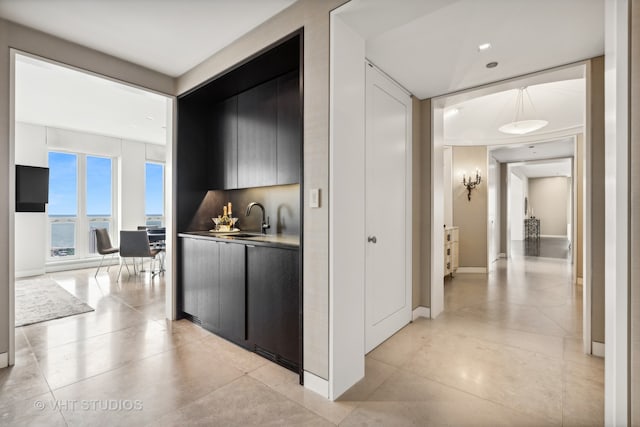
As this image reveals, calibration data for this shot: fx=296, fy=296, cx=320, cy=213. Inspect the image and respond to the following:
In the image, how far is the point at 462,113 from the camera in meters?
4.73

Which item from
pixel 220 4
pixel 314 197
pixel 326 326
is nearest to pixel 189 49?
pixel 220 4

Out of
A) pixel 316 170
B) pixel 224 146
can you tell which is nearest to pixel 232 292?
pixel 316 170

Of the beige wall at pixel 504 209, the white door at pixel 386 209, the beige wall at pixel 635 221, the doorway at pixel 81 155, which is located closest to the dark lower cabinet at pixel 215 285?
the doorway at pixel 81 155

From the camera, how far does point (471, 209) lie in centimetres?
616

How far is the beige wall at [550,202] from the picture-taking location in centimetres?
1350

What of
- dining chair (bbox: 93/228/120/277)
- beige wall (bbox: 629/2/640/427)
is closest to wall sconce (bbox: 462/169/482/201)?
beige wall (bbox: 629/2/640/427)

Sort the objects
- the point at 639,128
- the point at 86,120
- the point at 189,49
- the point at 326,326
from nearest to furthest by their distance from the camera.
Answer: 1. the point at 639,128
2. the point at 326,326
3. the point at 189,49
4. the point at 86,120

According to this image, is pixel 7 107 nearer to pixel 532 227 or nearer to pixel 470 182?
pixel 470 182

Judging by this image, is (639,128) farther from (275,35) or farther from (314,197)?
(275,35)

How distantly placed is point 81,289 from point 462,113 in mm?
6703

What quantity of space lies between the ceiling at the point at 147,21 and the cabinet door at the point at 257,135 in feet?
1.77

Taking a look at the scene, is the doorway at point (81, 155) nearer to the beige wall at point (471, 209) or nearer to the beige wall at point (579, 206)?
the beige wall at point (471, 209)

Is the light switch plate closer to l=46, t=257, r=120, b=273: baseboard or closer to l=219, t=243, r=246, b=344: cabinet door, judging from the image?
l=219, t=243, r=246, b=344: cabinet door

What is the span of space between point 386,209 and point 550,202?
48.8 ft
